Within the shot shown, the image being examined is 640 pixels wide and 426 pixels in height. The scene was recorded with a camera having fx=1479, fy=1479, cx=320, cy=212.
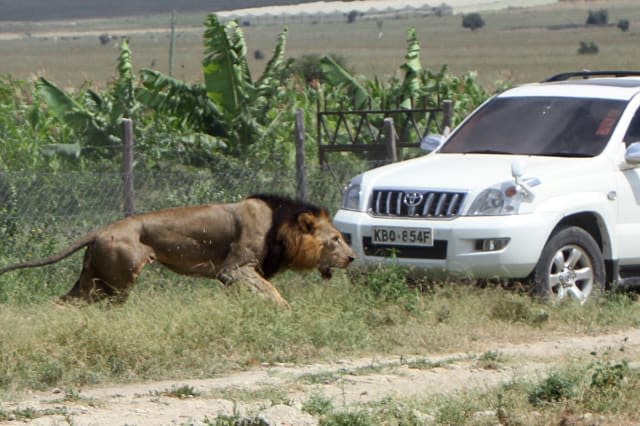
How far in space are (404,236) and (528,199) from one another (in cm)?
97

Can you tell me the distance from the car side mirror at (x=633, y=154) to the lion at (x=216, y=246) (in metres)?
2.33

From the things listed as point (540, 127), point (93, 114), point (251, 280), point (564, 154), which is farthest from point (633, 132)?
point (93, 114)

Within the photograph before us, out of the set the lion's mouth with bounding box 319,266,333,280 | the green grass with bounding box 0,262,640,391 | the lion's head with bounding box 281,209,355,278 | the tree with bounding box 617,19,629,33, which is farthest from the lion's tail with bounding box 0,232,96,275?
the tree with bounding box 617,19,629,33

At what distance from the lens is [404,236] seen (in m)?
11.2

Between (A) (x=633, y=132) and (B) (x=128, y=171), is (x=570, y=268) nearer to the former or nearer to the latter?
(A) (x=633, y=132)

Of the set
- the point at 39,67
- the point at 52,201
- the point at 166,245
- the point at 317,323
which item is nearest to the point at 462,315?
the point at 317,323

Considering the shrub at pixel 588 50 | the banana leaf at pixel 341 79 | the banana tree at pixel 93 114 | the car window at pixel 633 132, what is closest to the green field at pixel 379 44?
the shrub at pixel 588 50

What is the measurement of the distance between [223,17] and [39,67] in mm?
9356

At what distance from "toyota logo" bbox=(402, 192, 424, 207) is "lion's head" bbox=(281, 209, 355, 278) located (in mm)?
565

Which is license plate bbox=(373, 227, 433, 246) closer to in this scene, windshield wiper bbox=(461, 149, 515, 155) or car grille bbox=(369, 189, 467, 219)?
car grille bbox=(369, 189, 467, 219)

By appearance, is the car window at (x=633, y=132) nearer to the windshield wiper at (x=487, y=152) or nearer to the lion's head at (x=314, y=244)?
the windshield wiper at (x=487, y=152)

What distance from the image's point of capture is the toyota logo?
443 inches

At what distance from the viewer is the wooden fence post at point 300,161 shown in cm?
1369

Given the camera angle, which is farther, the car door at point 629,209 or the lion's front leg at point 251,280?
the car door at point 629,209
